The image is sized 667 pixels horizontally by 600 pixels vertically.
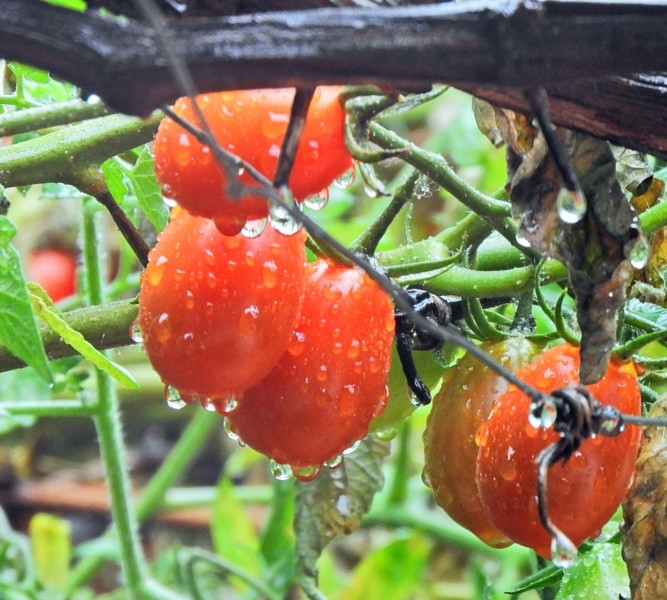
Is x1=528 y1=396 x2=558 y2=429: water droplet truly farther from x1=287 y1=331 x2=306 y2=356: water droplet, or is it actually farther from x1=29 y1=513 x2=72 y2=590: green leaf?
x1=29 y1=513 x2=72 y2=590: green leaf

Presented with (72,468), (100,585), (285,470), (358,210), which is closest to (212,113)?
(285,470)

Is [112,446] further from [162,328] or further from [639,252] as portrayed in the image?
[639,252]

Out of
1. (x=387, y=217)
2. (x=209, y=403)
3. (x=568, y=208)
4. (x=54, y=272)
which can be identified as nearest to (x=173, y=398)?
(x=209, y=403)

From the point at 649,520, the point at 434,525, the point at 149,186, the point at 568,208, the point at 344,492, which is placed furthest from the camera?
the point at 434,525

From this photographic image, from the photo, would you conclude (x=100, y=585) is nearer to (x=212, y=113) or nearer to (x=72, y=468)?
(x=72, y=468)

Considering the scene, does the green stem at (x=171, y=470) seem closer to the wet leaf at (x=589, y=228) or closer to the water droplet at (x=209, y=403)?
the water droplet at (x=209, y=403)

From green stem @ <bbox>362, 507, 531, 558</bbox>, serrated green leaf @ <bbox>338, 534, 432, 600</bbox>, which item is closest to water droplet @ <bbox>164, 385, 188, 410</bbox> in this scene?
green stem @ <bbox>362, 507, 531, 558</bbox>
